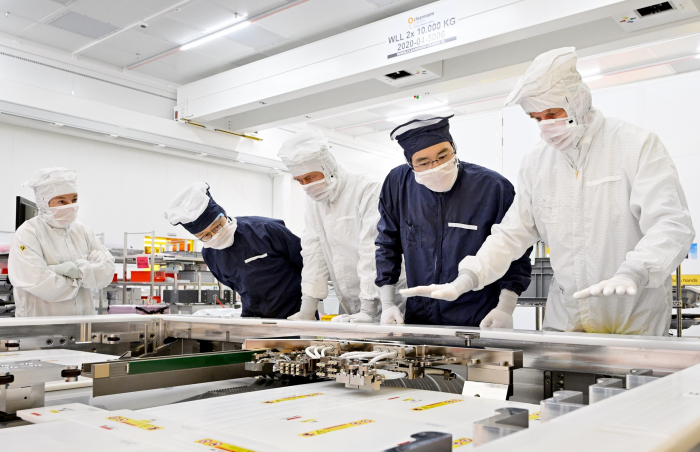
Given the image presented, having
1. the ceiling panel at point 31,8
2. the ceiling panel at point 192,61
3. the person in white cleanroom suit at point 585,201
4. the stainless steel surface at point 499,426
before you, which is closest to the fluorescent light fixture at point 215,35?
the ceiling panel at point 192,61

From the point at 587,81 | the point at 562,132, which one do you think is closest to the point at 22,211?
the point at 562,132

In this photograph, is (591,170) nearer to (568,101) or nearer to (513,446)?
(568,101)

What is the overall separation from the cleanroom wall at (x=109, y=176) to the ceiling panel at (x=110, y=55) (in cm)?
107

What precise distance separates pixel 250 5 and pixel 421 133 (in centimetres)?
454

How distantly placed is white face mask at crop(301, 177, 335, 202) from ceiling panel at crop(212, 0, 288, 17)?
3931 mm

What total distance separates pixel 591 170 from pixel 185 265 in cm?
633

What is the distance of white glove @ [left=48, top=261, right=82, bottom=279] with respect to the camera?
127 inches

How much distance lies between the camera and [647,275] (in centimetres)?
147

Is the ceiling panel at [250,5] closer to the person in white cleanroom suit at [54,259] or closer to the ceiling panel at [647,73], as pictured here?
the person in white cleanroom suit at [54,259]

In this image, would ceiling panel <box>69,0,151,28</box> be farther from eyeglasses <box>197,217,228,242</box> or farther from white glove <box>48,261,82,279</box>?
eyeglasses <box>197,217,228,242</box>

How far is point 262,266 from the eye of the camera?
281 centimetres

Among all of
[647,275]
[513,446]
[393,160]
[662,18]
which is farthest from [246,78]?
[513,446]

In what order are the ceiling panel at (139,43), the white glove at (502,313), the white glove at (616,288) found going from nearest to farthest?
the white glove at (616,288)
the white glove at (502,313)
the ceiling panel at (139,43)

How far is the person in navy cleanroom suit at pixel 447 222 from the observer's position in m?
2.08
